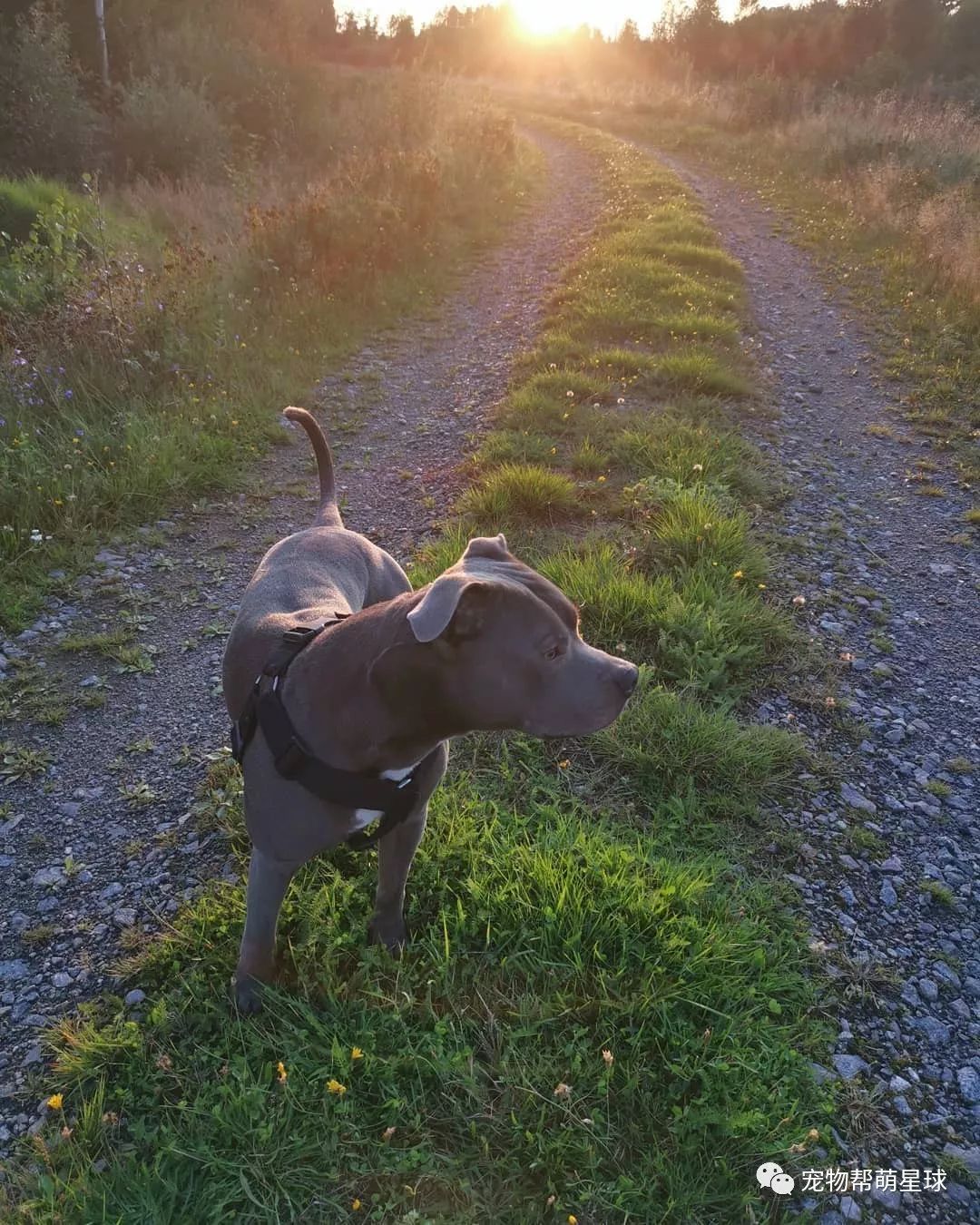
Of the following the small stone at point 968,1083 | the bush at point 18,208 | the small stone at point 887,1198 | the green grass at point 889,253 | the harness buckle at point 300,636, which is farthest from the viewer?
the bush at point 18,208

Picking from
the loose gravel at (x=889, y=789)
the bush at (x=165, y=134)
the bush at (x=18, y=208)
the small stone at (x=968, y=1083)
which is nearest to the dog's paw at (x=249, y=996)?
the loose gravel at (x=889, y=789)

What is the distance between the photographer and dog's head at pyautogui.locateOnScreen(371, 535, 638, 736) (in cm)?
206

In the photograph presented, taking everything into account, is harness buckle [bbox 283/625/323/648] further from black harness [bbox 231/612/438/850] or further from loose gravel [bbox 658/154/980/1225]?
loose gravel [bbox 658/154/980/1225]

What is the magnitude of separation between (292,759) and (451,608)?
661 millimetres

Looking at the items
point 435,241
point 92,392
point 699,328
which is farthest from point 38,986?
point 435,241

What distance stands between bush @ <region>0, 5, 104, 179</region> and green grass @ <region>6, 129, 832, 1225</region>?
12.9 m

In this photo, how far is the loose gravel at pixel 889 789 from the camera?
2.22m

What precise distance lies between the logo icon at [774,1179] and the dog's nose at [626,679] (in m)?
1.29

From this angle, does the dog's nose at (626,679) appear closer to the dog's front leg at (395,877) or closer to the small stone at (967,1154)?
the dog's front leg at (395,877)

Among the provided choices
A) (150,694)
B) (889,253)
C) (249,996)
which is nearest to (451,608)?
(249,996)

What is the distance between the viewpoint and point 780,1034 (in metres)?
2.32

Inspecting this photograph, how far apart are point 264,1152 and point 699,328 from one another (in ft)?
24.5

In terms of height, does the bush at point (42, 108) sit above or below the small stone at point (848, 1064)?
above

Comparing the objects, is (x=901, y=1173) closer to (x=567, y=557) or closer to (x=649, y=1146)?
(x=649, y=1146)
